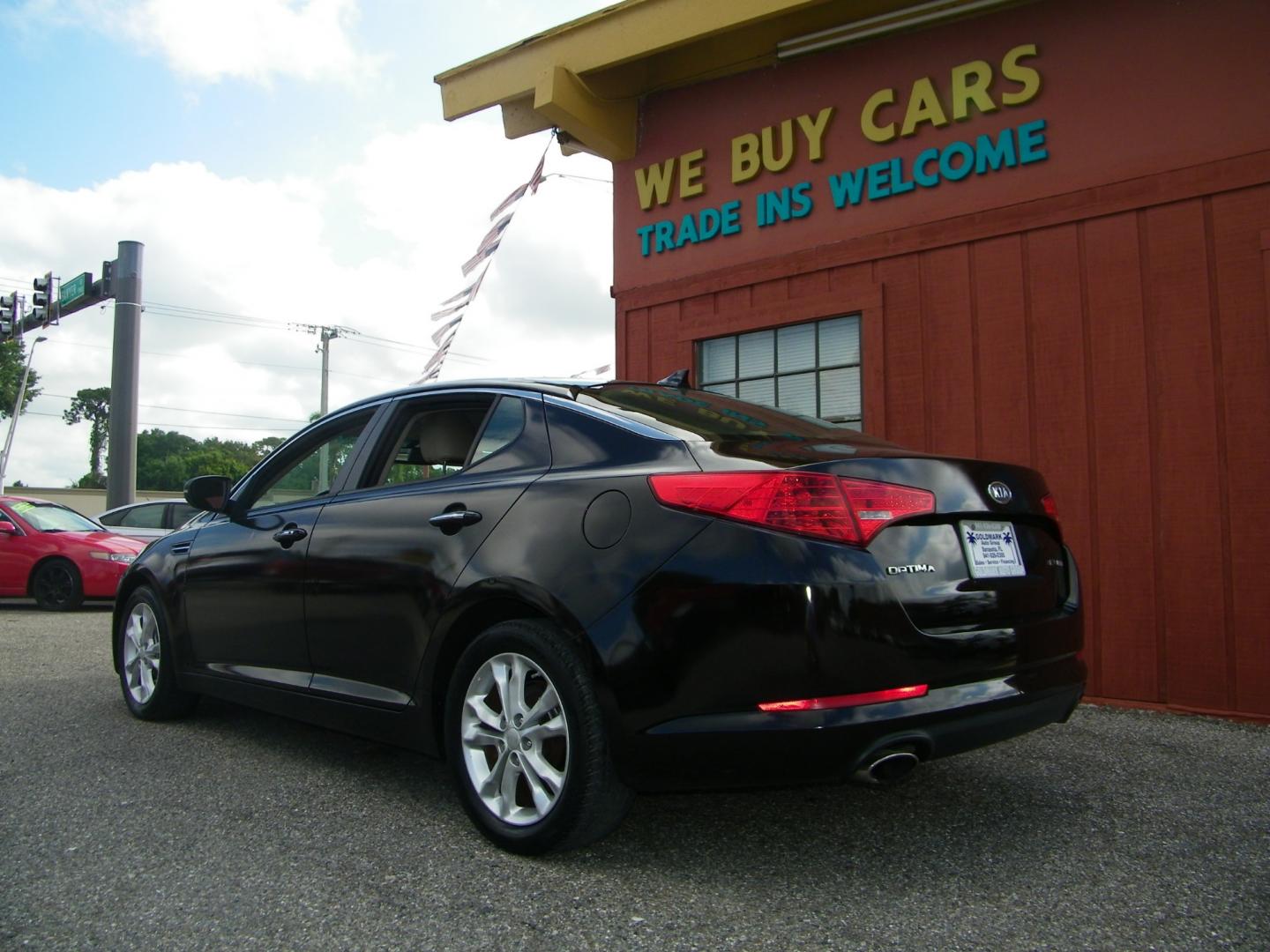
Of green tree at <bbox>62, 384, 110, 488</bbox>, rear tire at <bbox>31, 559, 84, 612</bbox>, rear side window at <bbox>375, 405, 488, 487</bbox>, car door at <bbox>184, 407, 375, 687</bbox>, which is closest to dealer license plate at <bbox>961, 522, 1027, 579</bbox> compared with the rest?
rear side window at <bbox>375, 405, 488, 487</bbox>

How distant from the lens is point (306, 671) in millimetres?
3723

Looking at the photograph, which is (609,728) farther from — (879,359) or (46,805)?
(879,359)

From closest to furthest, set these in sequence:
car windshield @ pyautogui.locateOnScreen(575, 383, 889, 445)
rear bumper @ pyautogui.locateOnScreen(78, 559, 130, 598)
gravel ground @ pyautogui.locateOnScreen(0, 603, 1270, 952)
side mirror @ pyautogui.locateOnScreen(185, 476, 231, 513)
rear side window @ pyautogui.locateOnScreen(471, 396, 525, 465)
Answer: gravel ground @ pyautogui.locateOnScreen(0, 603, 1270, 952), car windshield @ pyautogui.locateOnScreen(575, 383, 889, 445), rear side window @ pyautogui.locateOnScreen(471, 396, 525, 465), side mirror @ pyautogui.locateOnScreen(185, 476, 231, 513), rear bumper @ pyautogui.locateOnScreen(78, 559, 130, 598)

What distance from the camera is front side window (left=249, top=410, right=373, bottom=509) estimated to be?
3.97m

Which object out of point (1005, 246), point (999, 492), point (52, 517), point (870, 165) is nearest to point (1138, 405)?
point (1005, 246)

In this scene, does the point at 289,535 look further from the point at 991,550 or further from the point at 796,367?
the point at 796,367

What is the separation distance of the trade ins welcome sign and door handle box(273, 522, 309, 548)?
4.34 m

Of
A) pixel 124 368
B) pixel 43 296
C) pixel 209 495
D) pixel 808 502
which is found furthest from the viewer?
pixel 43 296

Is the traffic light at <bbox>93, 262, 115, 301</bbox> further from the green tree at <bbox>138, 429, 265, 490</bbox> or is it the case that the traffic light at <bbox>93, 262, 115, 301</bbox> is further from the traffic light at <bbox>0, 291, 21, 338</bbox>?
the green tree at <bbox>138, 429, 265, 490</bbox>

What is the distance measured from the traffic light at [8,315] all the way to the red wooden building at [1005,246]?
22604mm

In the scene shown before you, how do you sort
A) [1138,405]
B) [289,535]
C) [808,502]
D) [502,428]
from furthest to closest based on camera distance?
[1138,405], [289,535], [502,428], [808,502]

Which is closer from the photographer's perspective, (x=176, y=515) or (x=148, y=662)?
(x=148, y=662)

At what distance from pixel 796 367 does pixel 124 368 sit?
57.6 feet

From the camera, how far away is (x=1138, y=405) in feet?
17.3
